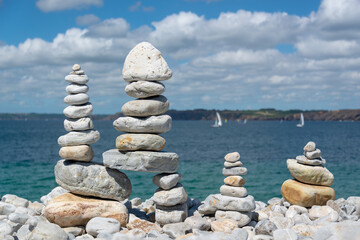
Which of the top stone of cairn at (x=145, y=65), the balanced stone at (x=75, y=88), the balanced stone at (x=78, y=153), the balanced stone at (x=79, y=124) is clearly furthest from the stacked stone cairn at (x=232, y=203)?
the balanced stone at (x=75, y=88)

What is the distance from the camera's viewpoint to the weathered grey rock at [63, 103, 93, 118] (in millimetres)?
11406

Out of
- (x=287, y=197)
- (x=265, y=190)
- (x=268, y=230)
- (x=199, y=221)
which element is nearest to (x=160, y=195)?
(x=199, y=221)

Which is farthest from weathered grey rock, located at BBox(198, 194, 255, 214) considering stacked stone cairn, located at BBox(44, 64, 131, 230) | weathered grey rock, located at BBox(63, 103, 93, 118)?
weathered grey rock, located at BBox(63, 103, 93, 118)

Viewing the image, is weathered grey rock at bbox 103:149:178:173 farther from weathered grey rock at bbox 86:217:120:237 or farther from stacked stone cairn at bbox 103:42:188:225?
weathered grey rock at bbox 86:217:120:237

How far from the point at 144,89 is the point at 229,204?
3.99 m

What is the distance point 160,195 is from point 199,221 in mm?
1250

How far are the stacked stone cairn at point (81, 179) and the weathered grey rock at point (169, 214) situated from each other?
2.96ft

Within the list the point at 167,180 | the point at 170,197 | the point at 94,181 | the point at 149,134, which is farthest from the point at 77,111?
the point at 170,197

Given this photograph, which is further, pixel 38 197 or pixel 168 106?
pixel 38 197

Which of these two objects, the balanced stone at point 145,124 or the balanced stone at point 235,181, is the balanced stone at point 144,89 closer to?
the balanced stone at point 145,124

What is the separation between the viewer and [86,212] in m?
10.3

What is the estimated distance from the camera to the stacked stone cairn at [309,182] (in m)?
12.4

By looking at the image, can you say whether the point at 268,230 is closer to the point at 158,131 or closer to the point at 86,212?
the point at 158,131

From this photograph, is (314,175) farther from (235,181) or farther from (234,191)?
(234,191)
